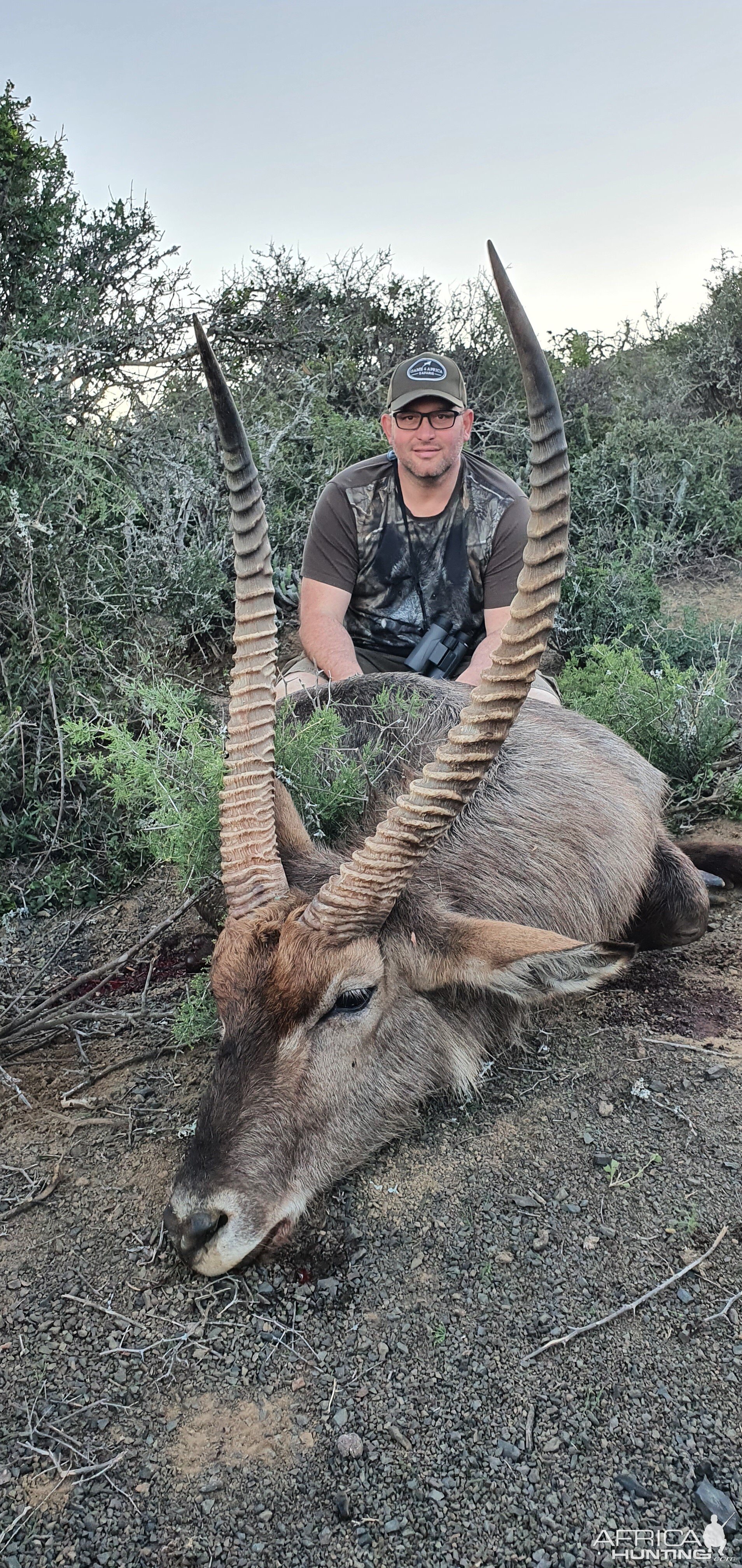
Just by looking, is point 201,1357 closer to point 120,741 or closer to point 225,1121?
point 225,1121

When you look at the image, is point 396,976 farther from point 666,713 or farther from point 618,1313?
point 666,713

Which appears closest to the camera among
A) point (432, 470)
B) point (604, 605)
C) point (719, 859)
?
point (719, 859)

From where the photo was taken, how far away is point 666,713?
20.9 ft

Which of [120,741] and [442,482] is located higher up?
[442,482]

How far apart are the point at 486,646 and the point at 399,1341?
414 cm

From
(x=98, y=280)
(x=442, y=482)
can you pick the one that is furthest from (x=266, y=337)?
(x=442, y=482)

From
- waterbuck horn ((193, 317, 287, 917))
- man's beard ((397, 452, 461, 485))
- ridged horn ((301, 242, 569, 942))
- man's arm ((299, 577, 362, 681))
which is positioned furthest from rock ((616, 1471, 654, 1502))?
man's beard ((397, 452, 461, 485))

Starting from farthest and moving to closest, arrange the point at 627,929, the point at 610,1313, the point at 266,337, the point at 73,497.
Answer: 1. the point at 266,337
2. the point at 73,497
3. the point at 627,929
4. the point at 610,1313

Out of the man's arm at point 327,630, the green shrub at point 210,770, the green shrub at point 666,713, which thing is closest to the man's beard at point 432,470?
the man's arm at point 327,630

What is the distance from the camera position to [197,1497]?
241 centimetres

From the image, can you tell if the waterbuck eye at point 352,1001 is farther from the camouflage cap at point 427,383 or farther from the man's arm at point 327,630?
the camouflage cap at point 427,383

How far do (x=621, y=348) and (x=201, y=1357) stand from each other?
15079 mm

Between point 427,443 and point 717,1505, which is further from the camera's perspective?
point 427,443

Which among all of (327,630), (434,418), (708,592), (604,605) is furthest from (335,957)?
(708,592)
